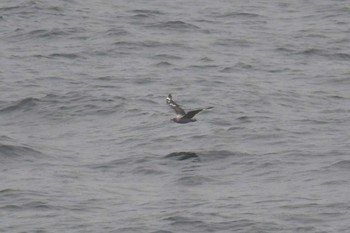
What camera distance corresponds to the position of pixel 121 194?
1089 inches

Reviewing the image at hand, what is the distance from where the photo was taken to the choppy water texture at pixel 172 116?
2648 centimetres

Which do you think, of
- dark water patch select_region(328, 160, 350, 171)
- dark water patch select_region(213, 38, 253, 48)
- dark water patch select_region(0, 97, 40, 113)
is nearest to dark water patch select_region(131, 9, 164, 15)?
dark water patch select_region(213, 38, 253, 48)

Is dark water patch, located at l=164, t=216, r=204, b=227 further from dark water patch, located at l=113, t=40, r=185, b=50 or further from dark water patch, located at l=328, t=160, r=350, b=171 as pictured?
dark water patch, located at l=113, t=40, r=185, b=50

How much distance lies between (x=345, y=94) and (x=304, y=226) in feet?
41.9

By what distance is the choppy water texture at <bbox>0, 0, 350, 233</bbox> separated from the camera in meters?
26.5

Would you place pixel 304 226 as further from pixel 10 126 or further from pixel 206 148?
pixel 10 126

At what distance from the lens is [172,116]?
1364 inches

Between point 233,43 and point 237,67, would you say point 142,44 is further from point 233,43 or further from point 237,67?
point 237,67

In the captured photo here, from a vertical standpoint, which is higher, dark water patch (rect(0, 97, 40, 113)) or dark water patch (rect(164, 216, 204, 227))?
dark water patch (rect(164, 216, 204, 227))

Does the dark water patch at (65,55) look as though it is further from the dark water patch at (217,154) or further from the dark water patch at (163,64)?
the dark water patch at (217,154)

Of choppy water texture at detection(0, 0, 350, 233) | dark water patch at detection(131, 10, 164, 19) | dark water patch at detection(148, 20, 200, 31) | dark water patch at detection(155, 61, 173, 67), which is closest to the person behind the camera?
choppy water texture at detection(0, 0, 350, 233)

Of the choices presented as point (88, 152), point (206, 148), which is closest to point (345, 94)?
point (206, 148)

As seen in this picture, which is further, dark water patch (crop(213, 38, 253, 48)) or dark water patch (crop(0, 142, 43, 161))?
dark water patch (crop(213, 38, 253, 48))

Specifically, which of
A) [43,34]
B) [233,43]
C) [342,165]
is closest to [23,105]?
[43,34]
